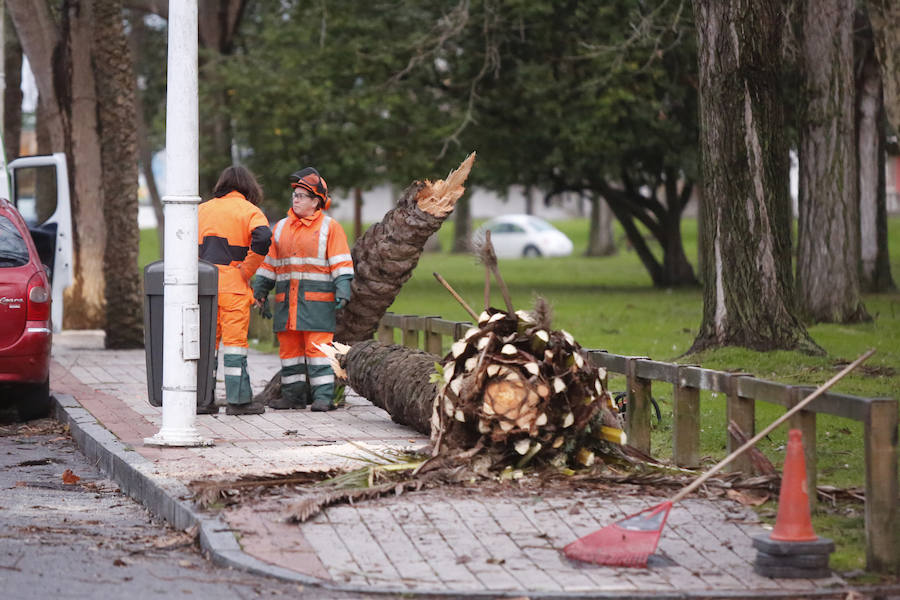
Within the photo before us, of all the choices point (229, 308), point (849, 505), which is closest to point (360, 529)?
point (849, 505)

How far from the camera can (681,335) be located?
1808cm

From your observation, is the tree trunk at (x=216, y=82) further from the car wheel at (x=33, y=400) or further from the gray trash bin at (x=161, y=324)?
the gray trash bin at (x=161, y=324)

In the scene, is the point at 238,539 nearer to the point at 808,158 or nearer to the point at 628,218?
the point at 808,158

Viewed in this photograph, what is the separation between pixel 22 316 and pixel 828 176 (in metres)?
12.4

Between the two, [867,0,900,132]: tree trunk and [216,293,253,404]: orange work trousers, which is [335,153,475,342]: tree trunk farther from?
[867,0,900,132]: tree trunk

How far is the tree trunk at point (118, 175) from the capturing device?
17.5m

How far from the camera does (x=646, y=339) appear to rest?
1767cm

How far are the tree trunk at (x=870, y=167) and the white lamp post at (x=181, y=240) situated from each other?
60.7 feet

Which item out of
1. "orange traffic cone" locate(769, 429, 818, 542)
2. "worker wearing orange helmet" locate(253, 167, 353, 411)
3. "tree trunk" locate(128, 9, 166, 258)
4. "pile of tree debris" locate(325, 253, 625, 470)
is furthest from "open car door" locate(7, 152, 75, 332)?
"tree trunk" locate(128, 9, 166, 258)

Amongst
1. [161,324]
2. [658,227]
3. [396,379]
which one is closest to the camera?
[161,324]

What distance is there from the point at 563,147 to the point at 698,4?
1434cm

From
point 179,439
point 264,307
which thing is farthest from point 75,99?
point 179,439

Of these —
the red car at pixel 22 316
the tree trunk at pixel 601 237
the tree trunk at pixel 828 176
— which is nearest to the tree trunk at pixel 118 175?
the red car at pixel 22 316

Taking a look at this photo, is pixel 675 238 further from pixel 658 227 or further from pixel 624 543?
pixel 624 543
